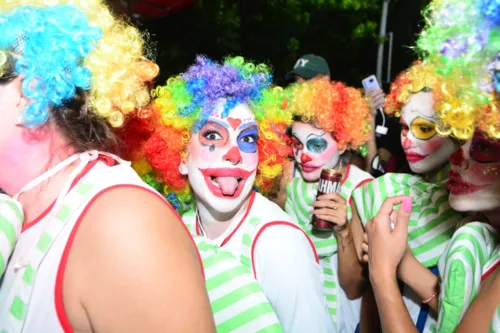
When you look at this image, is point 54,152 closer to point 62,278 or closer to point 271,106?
point 62,278

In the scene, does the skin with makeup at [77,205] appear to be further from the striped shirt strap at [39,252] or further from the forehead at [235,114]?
the forehead at [235,114]

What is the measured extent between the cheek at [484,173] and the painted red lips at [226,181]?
3.00ft

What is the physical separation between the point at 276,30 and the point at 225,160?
21.0ft

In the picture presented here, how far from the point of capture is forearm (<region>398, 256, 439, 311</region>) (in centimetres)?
179

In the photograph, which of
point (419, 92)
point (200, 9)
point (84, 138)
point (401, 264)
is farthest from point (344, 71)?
point (84, 138)

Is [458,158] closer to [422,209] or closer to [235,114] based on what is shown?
[422,209]

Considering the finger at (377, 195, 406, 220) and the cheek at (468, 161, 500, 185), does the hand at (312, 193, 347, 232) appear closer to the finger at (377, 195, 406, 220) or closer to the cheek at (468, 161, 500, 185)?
the finger at (377, 195, 406, 220)

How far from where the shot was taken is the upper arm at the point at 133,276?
0.99 m

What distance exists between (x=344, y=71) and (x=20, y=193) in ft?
31.8

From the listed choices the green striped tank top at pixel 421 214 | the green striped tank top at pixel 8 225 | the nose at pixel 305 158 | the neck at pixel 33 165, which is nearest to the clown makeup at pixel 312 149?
the nose at pixel 305 158

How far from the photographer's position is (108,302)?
99 cm

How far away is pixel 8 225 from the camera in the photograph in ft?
3.57

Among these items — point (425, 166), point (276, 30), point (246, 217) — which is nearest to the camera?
point (246, 217)

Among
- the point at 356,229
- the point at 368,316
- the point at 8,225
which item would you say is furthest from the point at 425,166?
the point at 8,225
